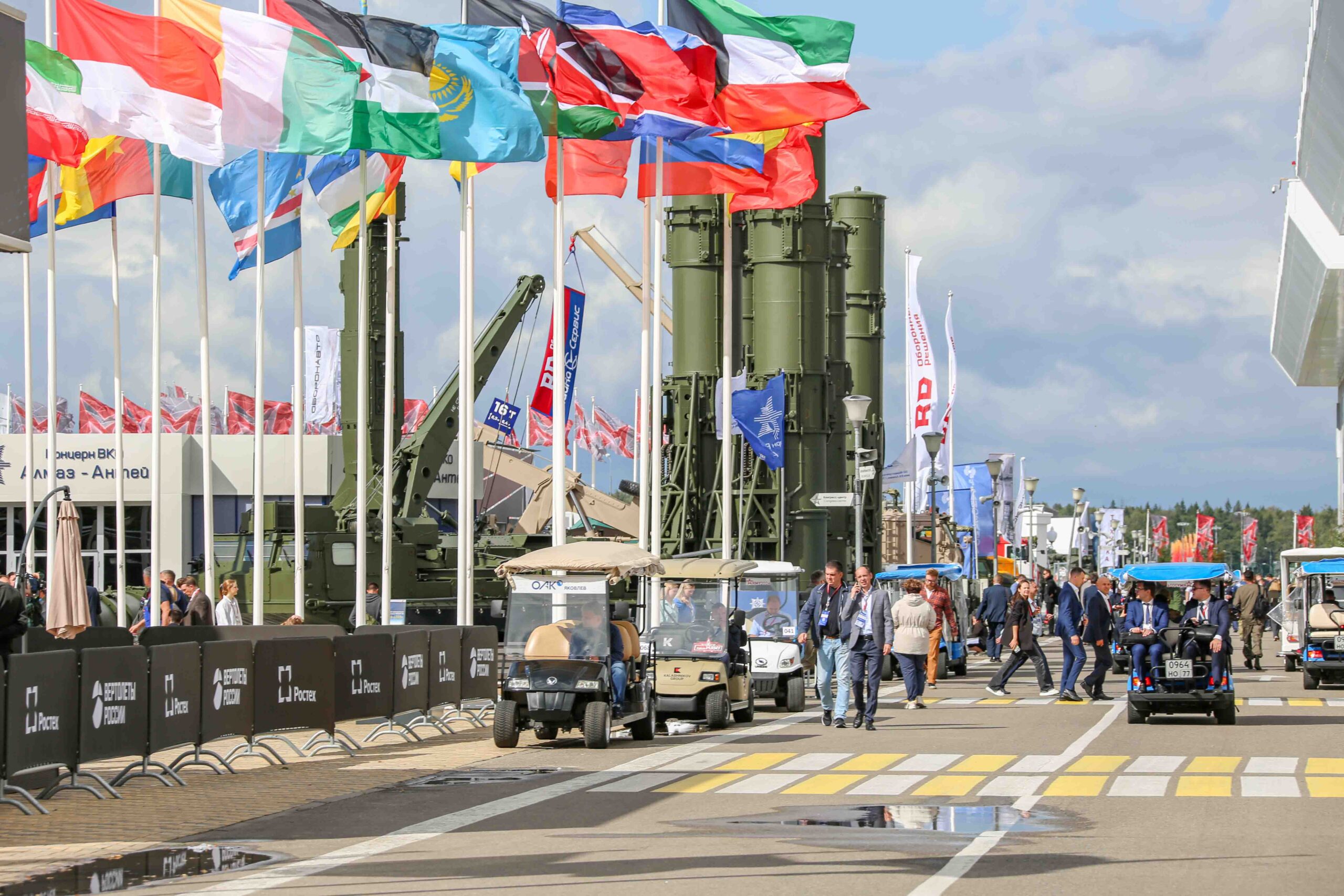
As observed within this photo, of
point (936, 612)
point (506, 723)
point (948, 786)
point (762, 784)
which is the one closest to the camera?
point (948, 786)

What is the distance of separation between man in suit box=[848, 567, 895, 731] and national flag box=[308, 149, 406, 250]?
36.5 ft

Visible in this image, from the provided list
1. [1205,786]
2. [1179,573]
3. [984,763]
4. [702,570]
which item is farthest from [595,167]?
[1205,786]

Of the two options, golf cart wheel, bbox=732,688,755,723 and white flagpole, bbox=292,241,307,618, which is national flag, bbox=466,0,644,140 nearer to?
white flagpole, bbox=292,241,307,618

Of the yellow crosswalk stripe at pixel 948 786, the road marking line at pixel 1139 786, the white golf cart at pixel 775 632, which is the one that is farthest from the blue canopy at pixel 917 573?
the yellow crosswalk stripe at pixel 948 786

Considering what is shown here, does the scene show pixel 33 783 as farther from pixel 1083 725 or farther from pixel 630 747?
pixel 1083 725

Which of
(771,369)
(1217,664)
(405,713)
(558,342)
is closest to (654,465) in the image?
(558,342)

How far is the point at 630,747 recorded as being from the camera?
18.2 metres

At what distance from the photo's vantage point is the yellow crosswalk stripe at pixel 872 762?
15703 mm

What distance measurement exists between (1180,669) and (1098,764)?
5.10 metres

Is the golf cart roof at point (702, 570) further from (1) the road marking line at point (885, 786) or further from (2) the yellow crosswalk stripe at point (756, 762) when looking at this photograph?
(1) the road marking line at point (885, 786)

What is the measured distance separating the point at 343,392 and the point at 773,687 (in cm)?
1719

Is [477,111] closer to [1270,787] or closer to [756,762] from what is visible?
[756,762]

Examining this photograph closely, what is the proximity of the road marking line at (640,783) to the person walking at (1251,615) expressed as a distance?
23.6 meters

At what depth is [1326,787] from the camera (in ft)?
46.0
